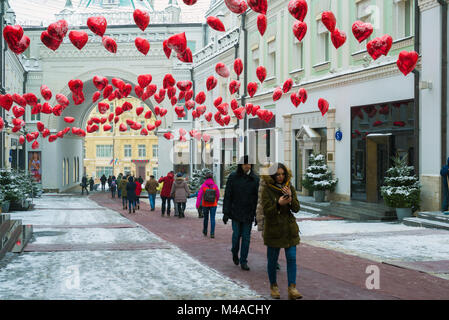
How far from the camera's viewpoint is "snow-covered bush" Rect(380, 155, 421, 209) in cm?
1639

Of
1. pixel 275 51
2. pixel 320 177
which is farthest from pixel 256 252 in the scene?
pixel 275 51

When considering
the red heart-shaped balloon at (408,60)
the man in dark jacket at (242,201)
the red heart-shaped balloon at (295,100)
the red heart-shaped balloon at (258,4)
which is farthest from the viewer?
the red heart-shaped balloon at (295,100)

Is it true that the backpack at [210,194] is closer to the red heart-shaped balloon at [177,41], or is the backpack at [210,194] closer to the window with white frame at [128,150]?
the red heart-shaped balloon at [177,41]

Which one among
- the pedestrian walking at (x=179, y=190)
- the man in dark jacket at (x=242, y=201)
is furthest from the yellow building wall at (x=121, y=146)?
the man in dark jacket at (x=242, y=201)

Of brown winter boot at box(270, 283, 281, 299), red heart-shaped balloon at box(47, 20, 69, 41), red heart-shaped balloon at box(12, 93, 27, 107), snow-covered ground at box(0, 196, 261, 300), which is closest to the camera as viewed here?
brown winter boot at box(270, 283, 281, 299)

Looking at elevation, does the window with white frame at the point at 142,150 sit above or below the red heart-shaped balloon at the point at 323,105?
below

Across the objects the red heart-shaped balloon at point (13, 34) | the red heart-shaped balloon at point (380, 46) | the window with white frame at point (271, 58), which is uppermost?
the window with white frame at point (271, 58)

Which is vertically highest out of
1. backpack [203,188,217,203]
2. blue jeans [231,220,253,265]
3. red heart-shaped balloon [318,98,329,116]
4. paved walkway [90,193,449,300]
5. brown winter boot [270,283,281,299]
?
red heart-shaped balloon [318,98,329,116]

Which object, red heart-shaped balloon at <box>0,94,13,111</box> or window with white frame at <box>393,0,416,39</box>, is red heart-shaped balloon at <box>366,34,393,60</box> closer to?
window with white frame at <box>393,0,416,39</box>

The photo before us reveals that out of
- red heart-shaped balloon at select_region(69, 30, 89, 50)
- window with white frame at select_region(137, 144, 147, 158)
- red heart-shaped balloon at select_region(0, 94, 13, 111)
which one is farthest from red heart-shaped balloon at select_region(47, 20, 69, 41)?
window with white frame at select_region(137, 144, 147, 158)

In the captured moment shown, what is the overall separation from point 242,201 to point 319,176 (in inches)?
500

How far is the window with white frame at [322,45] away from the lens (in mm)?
22797

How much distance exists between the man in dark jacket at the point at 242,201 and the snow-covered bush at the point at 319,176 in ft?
40.4

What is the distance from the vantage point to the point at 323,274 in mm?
8727
